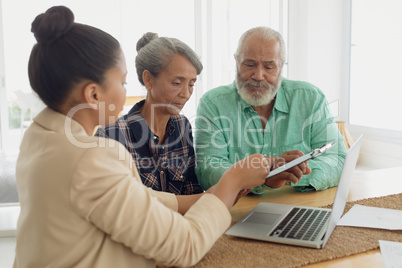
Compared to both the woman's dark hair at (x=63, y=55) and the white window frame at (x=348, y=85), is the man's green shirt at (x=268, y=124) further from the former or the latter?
the white window frame at (x=348, y=85)

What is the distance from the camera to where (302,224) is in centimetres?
124

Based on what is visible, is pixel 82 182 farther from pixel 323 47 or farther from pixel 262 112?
pixel 323 47

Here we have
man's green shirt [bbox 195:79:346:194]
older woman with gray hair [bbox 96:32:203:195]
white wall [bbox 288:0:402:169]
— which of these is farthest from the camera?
white wall [bbox 288:0:402:169]

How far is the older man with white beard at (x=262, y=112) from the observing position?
6.66ft

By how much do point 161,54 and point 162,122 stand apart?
0.95ft

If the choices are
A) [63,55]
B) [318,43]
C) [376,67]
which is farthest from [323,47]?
[63,55]

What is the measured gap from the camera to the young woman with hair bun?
0.84 meters

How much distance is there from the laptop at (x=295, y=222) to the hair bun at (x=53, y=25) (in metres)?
0.69

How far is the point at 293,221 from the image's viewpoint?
127cm

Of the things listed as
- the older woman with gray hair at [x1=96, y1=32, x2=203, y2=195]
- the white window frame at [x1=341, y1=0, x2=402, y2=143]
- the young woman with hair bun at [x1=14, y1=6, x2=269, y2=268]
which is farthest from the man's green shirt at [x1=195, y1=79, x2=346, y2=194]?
the white window frame at [x1=341, y1=0, x2=402, y2=143]

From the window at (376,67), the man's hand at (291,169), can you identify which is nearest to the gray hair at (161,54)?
the man's hand at (291,169)

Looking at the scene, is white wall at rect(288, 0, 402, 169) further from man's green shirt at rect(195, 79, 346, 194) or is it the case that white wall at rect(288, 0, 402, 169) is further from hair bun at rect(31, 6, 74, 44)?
hair bun at rect(31, 6, 74, 44)

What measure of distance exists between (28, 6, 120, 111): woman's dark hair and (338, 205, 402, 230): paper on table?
865 millimetres

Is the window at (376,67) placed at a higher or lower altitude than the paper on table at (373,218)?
higher
